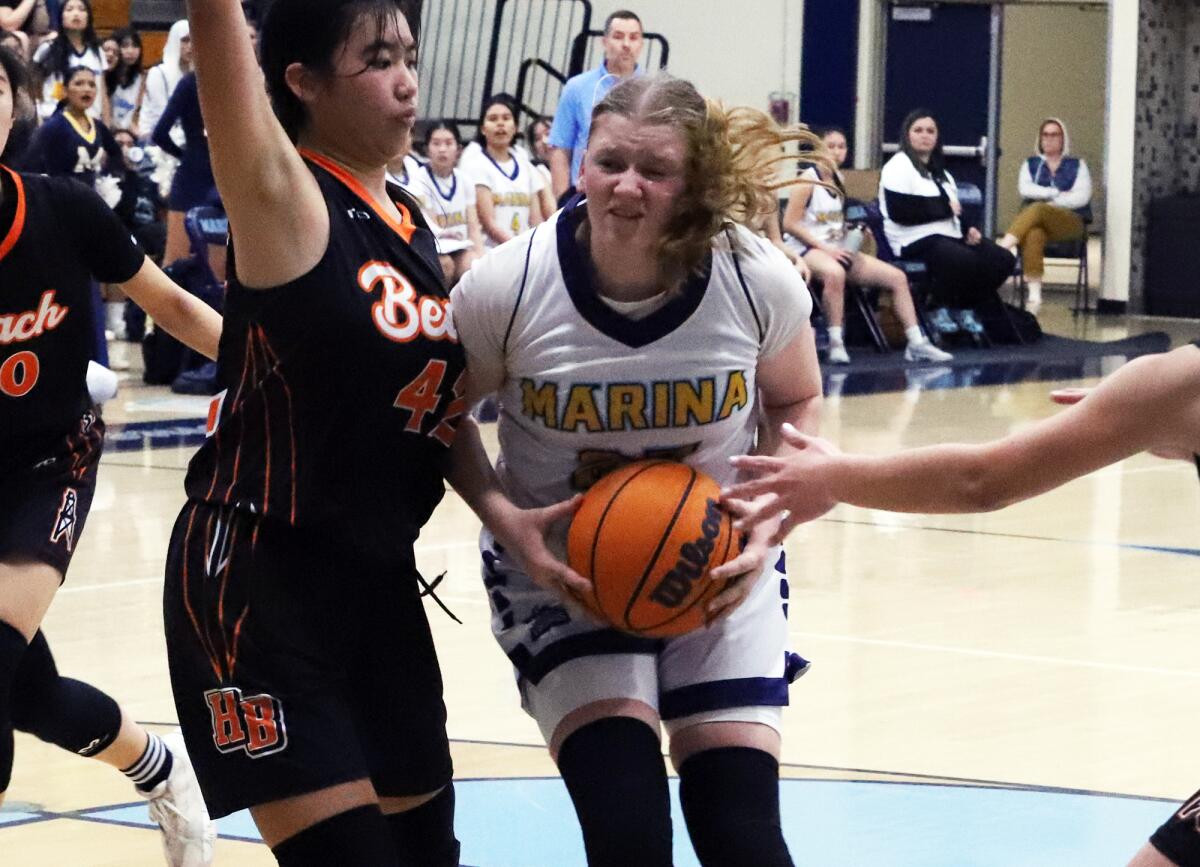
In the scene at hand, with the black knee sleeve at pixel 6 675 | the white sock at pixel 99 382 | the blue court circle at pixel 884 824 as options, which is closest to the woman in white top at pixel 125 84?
the blue court circle at pixel 884 824

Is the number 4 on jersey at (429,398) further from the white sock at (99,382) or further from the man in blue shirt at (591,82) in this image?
the man in blue shirt at (591,82)

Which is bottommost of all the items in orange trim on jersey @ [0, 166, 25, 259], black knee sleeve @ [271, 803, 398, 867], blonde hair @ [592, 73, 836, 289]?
black knee sleeve @ [271, 803, 398, 867]

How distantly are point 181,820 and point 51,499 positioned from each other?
80 centimetres

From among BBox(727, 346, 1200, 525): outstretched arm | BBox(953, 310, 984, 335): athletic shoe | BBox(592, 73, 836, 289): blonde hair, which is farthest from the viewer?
BBox(953, 310, 984, 335): athletic shoe

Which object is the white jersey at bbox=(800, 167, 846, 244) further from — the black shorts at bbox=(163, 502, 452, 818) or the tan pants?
the black shorts at bbox=(163, 502, 452, 818)

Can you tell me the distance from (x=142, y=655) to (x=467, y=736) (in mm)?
1214

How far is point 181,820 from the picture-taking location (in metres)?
4.16

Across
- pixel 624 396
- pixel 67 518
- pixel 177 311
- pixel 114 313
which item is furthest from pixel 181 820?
pixel 114 313

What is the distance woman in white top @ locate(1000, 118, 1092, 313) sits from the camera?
705 inches

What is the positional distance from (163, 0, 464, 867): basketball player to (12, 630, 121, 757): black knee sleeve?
3.29 ft

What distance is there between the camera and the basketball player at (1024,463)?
8.20 ft

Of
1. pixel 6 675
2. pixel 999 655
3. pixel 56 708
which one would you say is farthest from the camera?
pixel 999 655

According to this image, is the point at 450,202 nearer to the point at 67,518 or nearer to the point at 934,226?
the point at 934,226

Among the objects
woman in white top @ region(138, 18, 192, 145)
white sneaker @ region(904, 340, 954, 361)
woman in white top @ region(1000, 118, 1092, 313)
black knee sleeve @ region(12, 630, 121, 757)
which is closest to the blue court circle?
black knee sleeve @ region(12, 630, 121, 757)
